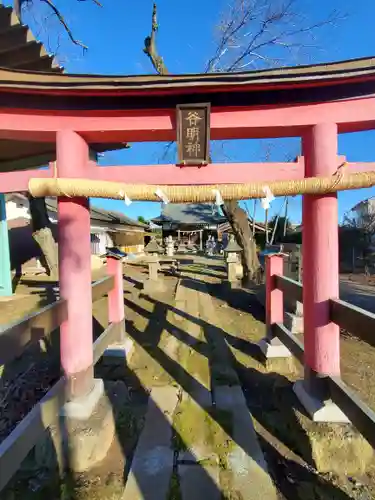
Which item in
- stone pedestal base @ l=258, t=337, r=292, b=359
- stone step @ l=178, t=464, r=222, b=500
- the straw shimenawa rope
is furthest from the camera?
stone pedestal base @ l=258, t=337, r=292, b=359

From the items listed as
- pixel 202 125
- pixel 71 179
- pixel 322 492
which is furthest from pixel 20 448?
pixel 202 125

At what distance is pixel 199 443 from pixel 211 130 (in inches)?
99.1

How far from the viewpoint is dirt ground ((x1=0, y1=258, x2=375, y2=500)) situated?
1.94 m

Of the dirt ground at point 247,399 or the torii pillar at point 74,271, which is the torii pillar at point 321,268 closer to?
the dirt ground at point 247,399

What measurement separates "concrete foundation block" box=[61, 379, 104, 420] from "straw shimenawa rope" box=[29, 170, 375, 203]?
5.35ft

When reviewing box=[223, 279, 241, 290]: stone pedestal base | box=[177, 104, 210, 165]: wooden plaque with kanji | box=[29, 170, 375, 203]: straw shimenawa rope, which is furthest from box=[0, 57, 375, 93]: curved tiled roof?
box=[223, 279, 241, 290]: stone pedestal base

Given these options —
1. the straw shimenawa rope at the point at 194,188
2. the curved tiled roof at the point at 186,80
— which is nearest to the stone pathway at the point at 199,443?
the straw shimenawa rope at the point at 194,188

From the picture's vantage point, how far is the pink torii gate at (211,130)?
7.30 feet

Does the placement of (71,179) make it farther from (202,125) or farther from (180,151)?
(202,125)

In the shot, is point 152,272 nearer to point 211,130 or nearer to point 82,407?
point 82,407

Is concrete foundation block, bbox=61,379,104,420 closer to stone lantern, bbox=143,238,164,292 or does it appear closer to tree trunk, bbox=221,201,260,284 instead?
stone lantern, bbox=143,238,164,292

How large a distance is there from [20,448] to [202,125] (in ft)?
8.16

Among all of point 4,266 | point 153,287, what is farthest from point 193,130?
point 4,266

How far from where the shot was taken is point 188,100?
91.9 inches
